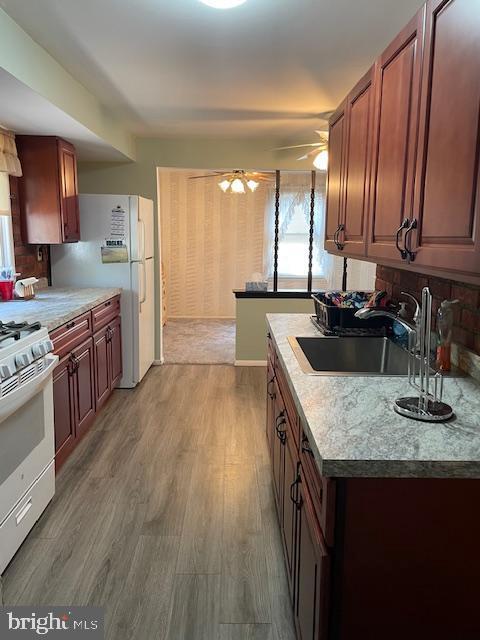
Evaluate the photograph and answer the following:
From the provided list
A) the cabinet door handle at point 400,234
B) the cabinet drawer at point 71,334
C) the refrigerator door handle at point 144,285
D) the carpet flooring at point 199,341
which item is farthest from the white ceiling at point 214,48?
the carpet flooring at point 199,341

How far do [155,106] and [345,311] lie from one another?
2362 millimetres

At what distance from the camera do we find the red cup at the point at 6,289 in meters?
3.34

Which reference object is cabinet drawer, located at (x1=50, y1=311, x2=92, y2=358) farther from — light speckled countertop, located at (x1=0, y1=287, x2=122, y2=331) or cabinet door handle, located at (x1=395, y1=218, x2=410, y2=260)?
cabinet door handle, located at (x1=395, y1=218, x2=410, y2=260)

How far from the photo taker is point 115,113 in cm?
387

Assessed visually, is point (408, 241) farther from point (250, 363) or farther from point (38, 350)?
point (250, 363)

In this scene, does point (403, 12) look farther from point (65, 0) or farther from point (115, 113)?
point (115, 113)

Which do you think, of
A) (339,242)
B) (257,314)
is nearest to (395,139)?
(339,242)

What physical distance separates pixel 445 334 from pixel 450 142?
0.72 meters

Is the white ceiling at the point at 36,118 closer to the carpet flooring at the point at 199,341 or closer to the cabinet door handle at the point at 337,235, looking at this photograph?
the cabinet door handle at the point at 337,235

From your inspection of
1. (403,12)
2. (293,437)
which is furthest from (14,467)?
(403,12)

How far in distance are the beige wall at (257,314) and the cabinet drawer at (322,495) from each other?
3659 millimetres

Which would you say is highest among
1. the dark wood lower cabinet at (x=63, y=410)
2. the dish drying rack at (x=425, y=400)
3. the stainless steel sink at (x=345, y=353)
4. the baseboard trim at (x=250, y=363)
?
the dish drying rack at (x=425, y=400)

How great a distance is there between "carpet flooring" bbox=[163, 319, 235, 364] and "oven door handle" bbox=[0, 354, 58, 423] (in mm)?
2970

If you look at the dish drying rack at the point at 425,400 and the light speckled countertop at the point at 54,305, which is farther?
the light speckled countertop at the point at 54,305
